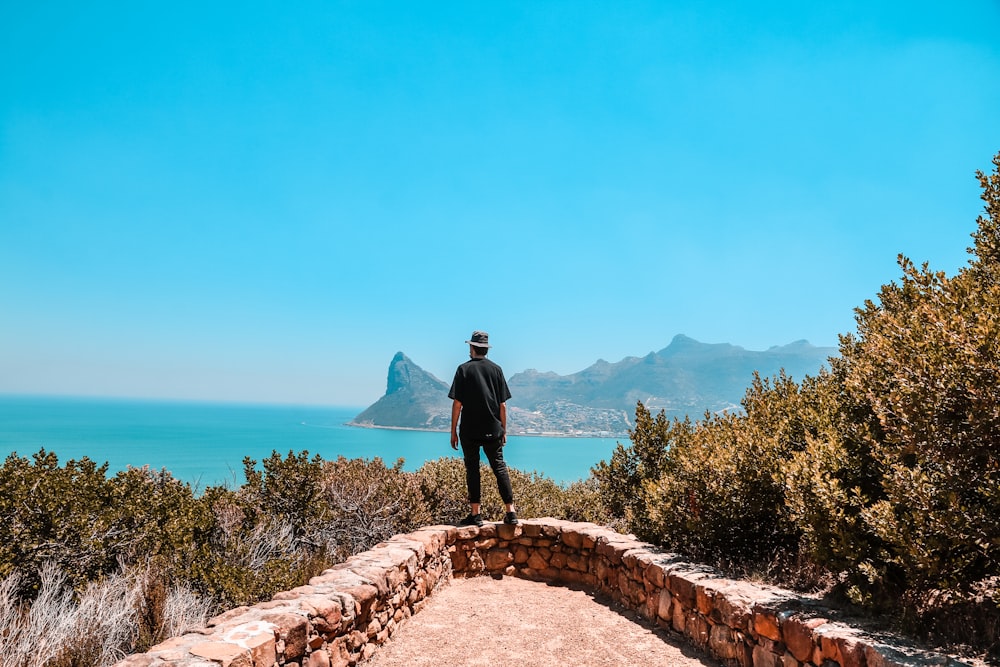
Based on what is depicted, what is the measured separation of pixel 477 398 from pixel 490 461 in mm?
794

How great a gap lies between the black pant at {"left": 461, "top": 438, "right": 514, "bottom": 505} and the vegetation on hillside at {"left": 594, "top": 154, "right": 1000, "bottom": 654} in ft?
5.64

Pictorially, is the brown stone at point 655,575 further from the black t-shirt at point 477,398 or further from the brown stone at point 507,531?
the black t-shirt at point 477,398

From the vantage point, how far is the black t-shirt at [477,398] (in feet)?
20.9

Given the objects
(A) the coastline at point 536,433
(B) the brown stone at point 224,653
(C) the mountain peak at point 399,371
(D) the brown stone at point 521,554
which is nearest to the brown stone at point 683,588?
(D) the brown stone at point 521,554

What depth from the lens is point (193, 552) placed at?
192 inches

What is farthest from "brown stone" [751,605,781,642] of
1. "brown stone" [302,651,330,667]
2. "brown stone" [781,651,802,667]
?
"brown stone" [302,651,330,667]

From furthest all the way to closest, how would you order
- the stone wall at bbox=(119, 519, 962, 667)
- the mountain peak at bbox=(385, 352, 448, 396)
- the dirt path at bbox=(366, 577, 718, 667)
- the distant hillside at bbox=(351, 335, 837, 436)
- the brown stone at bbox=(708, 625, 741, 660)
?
1. the mountain peak at bbox=(385, 352, 448, 396)
2. the distant hillside at bbox=(351, 335, 837, 436)
3. the dirt path at bbox=(366, 577, 718, 667)
4. the brown stone at bbox=(708, 625, 741, 660)
5. the stone wall at bbox=(119, 519, 962, 667)

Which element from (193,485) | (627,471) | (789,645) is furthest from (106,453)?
(789,645)

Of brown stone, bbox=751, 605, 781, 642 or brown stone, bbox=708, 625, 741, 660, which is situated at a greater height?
brown stone, bbox=751, 605, 781, 642

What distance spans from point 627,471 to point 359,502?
3658 millimetres

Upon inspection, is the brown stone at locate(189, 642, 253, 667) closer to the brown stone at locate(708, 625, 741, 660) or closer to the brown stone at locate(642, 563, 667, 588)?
the brown stone at locate(708, 625, 741, 660)

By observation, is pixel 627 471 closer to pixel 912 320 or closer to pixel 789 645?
pixel 789 645

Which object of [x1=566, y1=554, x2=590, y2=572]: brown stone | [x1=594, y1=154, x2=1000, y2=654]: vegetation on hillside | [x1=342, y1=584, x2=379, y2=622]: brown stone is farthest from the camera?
[x1=566, y1=554, x2=590, y2=572]: brown stone

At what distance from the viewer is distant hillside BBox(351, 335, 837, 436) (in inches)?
2347
